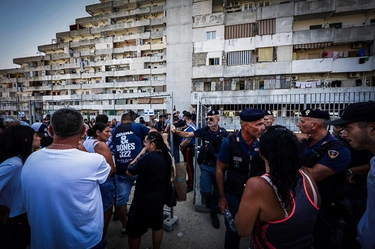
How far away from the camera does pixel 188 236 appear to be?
308 cm

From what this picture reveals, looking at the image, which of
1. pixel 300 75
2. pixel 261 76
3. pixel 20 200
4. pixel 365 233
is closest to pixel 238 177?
pixel 365 233

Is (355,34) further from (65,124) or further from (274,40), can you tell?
(65,124)

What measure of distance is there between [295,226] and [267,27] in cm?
2234

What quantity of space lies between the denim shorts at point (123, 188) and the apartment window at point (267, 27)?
2140 centimetres

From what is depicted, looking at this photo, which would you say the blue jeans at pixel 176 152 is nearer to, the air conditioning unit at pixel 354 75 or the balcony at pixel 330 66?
the balcony at pixel 330 66

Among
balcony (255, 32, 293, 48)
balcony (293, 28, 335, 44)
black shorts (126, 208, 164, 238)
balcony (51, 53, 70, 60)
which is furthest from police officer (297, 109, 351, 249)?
balcony (51, 53, 70, 60)

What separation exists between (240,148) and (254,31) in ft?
70.3

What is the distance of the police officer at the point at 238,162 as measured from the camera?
2.32 meters

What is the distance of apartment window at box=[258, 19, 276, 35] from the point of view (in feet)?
60.4

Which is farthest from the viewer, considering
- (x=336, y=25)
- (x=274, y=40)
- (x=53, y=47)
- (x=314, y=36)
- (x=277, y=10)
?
(x=53, y=47)

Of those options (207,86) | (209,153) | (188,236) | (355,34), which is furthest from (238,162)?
(355,34)

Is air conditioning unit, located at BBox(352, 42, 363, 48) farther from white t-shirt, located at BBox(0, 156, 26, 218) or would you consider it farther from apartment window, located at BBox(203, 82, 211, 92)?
white t-shirt, located at BBox(0, 156, 26, 218)

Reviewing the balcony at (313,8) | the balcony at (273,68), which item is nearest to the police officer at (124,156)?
the balcony at (273,68)

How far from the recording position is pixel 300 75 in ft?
62.1
